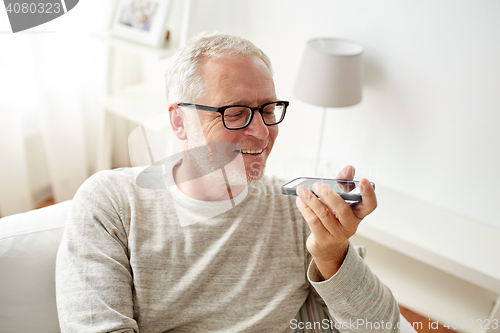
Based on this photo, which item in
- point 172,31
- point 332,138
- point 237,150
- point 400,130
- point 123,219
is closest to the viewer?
point 237,150

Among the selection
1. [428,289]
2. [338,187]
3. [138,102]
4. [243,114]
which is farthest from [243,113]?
[138,102]

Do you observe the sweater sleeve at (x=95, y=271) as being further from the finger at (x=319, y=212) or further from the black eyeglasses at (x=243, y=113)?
the finger at (x=319, y=212)

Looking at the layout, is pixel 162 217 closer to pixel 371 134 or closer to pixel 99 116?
pixel 371 134

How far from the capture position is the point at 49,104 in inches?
83.7

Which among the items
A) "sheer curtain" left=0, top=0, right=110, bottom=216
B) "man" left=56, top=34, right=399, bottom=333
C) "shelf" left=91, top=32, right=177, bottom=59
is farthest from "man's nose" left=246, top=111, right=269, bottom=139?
"sheer curtain" left=0, top=0, right=110, bottom=216

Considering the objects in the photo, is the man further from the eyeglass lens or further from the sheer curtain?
the sheer curtain

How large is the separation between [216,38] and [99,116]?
169 cm

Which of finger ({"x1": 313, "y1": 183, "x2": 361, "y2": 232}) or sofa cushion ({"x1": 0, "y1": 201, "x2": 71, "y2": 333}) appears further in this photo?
sofa cushion ({"x1": 0, "y1": 201, "x2": 71, "y2": 333})

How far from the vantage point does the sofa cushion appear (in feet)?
2.99

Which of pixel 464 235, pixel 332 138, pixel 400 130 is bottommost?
pixel 464 235

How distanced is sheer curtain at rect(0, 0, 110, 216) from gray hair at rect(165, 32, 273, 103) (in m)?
1.30

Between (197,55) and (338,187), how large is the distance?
1.47 ft

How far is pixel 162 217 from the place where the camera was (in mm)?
967

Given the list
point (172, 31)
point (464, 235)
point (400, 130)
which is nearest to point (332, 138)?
point (400, 130)
